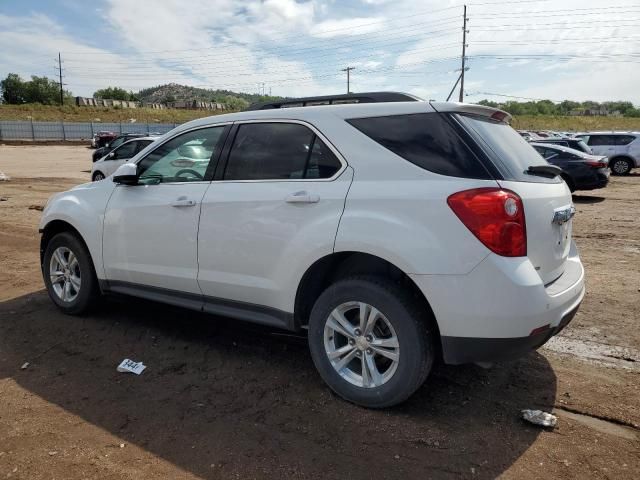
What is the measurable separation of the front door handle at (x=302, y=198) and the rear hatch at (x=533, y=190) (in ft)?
3.10

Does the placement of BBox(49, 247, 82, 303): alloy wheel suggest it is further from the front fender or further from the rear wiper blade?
the rear wiper blade

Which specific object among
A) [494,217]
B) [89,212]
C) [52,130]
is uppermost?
[52,130]

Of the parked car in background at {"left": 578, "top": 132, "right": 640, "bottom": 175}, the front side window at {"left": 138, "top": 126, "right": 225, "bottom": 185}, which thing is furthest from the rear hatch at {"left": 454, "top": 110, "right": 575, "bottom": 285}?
the parked car in background at {"left": 578, "top": 132, "right": 640, "bottom": 175}

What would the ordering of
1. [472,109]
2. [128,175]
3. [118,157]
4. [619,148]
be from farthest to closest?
[619,148]
[118,157]
[128,175]
[472,109]

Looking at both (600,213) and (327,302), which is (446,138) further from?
(600,213)

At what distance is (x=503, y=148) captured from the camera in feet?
9.96

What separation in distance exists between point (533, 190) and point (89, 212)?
351cm

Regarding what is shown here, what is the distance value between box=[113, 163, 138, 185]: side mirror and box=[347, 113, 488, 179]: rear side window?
6.31ft

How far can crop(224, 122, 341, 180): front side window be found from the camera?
10.7 ft

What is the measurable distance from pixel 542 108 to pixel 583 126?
125 feet

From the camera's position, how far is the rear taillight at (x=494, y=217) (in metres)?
2.63

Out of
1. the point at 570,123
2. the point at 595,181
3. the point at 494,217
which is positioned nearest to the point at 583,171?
the point at 595,181

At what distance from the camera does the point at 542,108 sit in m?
111

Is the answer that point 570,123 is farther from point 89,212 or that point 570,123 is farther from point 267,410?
point 267,410
